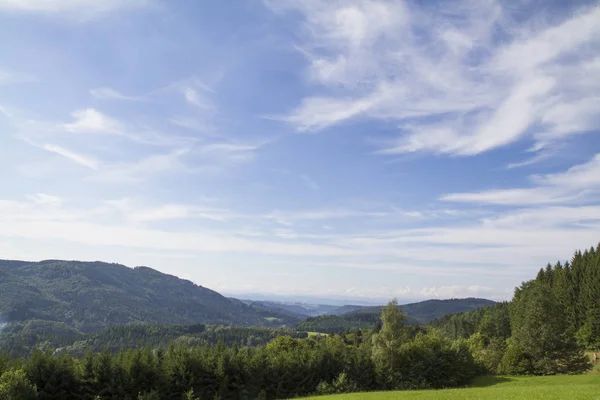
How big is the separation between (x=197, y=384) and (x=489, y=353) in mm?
64345

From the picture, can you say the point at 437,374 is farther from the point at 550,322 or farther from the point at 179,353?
the point at 179,353

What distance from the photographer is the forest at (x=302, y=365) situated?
42.9m

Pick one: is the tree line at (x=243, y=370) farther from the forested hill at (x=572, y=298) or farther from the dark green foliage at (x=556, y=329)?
the forested hill at (x=572, y=298)

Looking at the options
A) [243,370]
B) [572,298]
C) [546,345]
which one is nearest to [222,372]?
[243,370]

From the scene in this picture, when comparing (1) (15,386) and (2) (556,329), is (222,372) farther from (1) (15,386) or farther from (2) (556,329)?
(2) (556,329)

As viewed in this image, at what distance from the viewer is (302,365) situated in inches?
2234

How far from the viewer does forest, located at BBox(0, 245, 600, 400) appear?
42.9 metres

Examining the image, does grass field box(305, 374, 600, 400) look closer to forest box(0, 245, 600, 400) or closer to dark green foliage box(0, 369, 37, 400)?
forest box(0, 245, 600, 400)

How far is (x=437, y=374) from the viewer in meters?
61.5

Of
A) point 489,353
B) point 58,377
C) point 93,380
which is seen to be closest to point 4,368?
point 58,377

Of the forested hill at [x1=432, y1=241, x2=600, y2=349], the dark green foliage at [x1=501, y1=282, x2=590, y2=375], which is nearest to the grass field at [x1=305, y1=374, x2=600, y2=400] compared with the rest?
the dark green foliage at [x1=501, y1=282, x2=590, y2=375]

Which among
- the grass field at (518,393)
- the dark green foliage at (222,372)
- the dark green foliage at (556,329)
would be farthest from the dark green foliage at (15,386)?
the dark green foliage at (556,329)

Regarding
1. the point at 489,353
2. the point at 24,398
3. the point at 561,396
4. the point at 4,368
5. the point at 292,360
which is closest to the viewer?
the point at 561,396

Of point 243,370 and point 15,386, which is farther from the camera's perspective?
point 243,370
